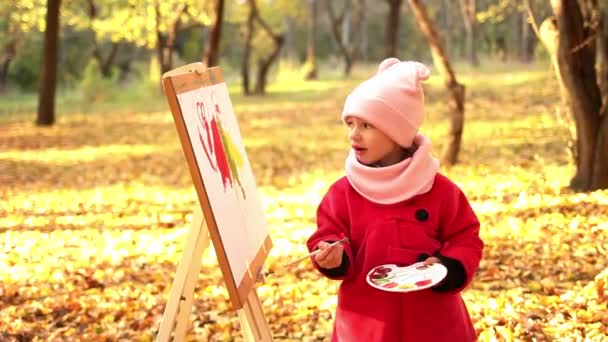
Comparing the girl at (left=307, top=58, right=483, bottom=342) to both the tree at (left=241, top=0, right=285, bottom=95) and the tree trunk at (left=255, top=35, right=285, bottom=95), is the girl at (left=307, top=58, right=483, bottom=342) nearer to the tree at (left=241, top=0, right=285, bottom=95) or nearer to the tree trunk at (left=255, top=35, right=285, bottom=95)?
the tree at (left=241, top=0, right=285, bottom=95)

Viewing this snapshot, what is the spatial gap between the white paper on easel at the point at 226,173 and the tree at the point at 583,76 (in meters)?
5.81

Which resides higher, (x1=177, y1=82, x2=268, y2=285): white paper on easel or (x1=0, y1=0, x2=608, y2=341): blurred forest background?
(x1=177, y1=82, x2=268, y2=285): white paper on easel

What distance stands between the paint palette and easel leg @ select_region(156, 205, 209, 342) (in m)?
0.99

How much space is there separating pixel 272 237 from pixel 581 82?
3801mm

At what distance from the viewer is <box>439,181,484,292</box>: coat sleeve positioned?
3754mm

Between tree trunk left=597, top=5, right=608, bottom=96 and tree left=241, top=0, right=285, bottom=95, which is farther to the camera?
Answer: tree left=241, top=0, right=285, bottom=95

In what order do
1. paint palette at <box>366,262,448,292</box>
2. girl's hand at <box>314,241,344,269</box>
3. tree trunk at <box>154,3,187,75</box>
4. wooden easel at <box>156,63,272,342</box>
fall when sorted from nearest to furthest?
paint palette at <box>366,262,448,292</box> → girl's hand at <box>314,241,344,269</box> → wooden easel at <box>156,63,272,342</box> → tree trunk at <box>154,3,187,75</box>

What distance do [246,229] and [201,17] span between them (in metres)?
29.7

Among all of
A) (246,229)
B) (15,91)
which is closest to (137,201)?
(246,229)

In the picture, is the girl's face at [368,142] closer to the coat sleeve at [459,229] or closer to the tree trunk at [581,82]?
the coat sleeve at [459,229]

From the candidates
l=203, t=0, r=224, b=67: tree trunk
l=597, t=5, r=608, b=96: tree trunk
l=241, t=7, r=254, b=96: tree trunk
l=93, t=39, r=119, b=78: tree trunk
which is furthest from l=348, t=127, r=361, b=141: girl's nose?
l=93, t=39, r=119, b=78: tree trunk

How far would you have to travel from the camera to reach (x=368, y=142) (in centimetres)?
376

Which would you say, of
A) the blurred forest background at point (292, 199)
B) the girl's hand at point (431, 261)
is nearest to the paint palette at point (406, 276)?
the girl's hand at point (431, 261)

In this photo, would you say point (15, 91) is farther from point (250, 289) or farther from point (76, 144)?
point (250, 289)
